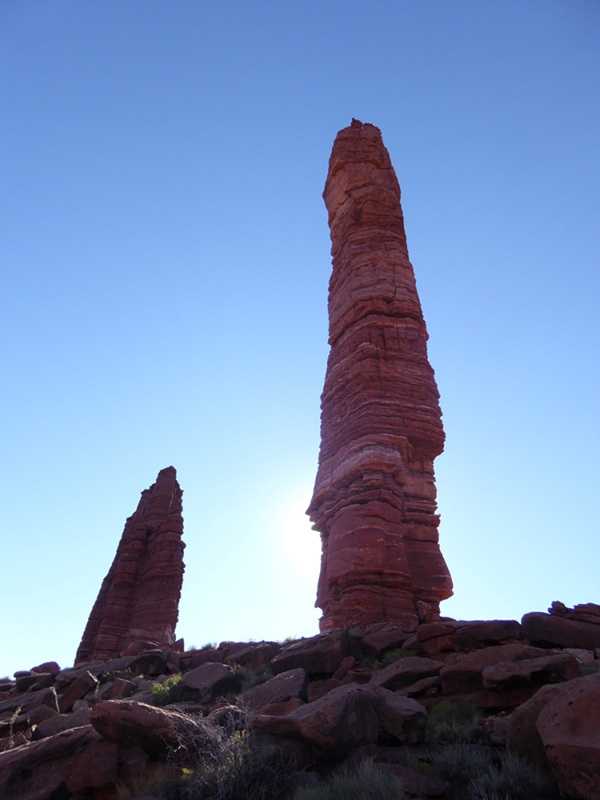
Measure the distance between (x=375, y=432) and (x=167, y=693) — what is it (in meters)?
9.56

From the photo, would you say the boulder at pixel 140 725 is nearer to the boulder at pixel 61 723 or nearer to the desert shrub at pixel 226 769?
the desert shrub at pixel 226 769

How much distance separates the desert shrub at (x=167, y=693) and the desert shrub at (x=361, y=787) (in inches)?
259

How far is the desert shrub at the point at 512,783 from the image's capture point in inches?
178

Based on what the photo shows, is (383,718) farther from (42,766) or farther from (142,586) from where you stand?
(142,586)

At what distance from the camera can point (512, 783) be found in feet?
15.1

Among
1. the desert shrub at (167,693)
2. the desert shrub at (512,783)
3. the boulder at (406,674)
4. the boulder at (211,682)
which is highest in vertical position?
the boulder at (406,674)

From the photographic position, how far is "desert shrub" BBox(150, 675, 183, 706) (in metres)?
10.6

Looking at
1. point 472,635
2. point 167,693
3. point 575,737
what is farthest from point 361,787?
point 167,693

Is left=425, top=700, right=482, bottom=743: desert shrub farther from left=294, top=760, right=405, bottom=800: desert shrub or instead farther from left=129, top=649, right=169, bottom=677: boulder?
left=129, top=649, right=169, bottom=677: boulder

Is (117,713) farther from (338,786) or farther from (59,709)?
(59,709)

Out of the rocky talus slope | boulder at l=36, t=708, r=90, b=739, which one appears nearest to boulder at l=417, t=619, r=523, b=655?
the rocky talus slope

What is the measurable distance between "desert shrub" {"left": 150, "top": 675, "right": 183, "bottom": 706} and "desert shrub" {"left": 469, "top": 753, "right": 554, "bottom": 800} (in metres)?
7.37

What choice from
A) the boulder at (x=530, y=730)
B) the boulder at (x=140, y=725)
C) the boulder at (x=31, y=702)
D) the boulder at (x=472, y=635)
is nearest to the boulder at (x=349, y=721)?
→ the boulder at (x=140, y=725)

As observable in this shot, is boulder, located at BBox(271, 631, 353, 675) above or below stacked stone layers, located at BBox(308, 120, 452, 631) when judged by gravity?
below
